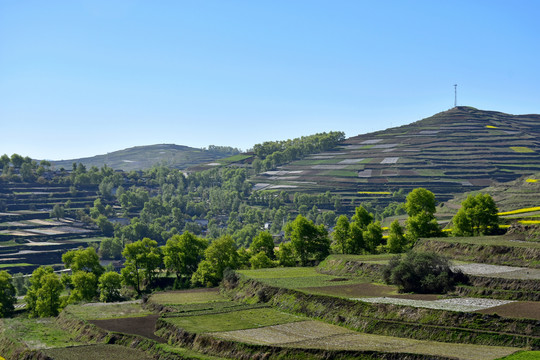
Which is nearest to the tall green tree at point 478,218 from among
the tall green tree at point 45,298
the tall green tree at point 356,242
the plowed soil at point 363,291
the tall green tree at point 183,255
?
the tall green tree at point 356,242

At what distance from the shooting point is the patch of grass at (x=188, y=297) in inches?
3597

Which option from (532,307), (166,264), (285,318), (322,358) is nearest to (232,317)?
(285,318)

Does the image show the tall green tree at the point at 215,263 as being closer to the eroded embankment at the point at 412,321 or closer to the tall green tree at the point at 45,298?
the tall green tree at the point at 45,298

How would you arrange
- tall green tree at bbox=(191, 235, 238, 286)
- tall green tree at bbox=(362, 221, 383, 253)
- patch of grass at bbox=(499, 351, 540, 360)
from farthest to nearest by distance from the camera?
tall green tree at bbox=(362, 221, 383, 253) → tall green tree at bbox=(191, 235, 238, 286) → patch of grass at bbox=(499, 351, 540, 360)

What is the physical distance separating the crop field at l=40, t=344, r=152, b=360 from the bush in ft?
103

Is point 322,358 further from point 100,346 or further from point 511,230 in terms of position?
point 511,230

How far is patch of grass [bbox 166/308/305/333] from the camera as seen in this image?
7119cm

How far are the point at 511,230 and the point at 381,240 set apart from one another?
24397mm

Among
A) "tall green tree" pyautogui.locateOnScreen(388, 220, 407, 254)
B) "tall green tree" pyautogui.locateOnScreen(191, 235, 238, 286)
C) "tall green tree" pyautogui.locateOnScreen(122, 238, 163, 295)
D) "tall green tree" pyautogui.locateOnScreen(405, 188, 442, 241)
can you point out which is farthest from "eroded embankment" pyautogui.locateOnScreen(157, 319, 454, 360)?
"tall green tree" pyautogui.locateOnScreen(405, 188, 442, 241)

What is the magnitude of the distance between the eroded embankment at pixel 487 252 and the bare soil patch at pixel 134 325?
139 ft

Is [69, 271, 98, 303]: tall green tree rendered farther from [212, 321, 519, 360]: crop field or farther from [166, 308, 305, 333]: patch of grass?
[212, 321, 519, 360]: crop field

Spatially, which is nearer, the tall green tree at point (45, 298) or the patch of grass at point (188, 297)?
the patch of grass at point (188, 297)

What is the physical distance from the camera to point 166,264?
120062 millimetres

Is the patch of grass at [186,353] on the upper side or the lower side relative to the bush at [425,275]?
lower
